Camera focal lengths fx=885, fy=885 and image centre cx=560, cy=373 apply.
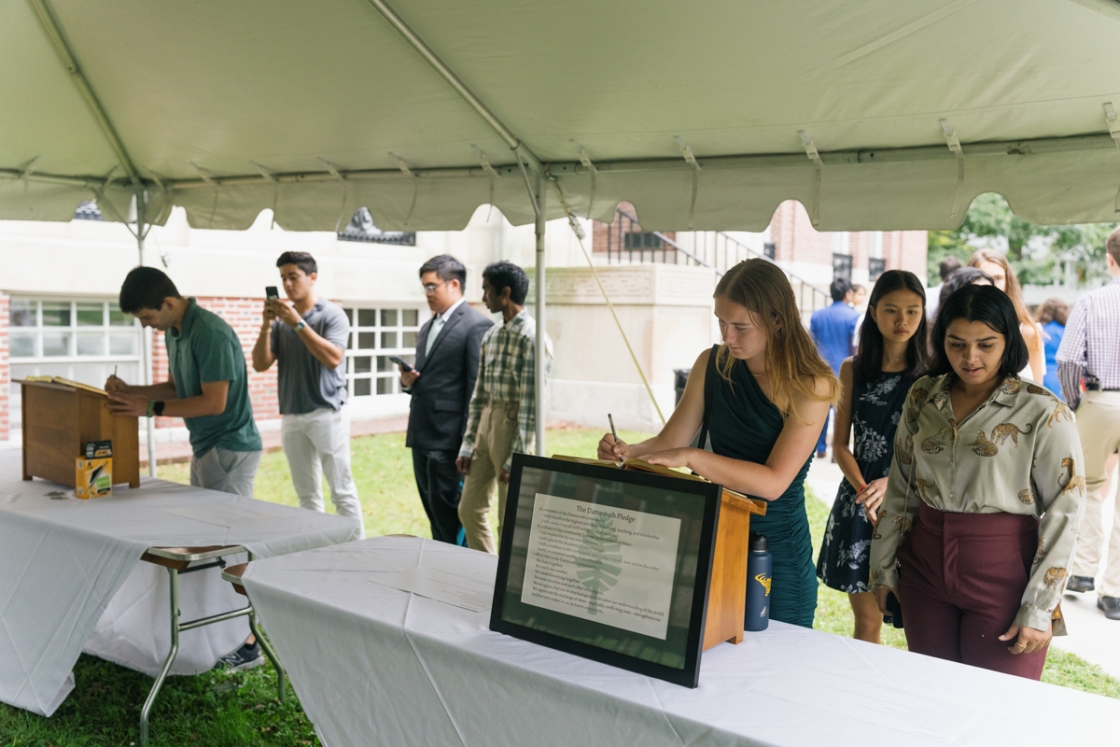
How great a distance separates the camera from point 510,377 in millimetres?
4520

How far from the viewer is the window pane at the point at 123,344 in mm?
9945

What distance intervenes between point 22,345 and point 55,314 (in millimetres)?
451

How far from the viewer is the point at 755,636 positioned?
210 centimetres

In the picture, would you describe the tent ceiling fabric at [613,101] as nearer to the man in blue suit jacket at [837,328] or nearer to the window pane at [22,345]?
the window pane at [22,345]

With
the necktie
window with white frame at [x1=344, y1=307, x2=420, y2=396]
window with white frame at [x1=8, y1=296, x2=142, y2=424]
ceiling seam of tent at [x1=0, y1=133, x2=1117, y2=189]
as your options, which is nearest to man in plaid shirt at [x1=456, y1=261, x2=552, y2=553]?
the necktie

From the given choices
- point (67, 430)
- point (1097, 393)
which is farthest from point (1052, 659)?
point (67, 430)

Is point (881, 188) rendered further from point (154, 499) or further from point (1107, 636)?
point (154, 499)

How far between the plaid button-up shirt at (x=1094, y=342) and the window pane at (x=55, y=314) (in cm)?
926

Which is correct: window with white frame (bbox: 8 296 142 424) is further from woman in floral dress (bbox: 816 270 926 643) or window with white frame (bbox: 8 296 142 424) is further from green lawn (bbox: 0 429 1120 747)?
woman in floral dress (bbox: 816 270 926 643)

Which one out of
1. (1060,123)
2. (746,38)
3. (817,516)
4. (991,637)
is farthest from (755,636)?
(817,516)

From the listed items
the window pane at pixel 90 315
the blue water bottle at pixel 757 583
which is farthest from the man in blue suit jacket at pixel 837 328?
the window pane at pixel 90 315

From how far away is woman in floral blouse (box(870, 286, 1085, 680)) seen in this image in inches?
84.3

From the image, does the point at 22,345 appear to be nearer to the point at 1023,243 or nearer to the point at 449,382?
the point at 449,382

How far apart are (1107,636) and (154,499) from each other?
181 inches
